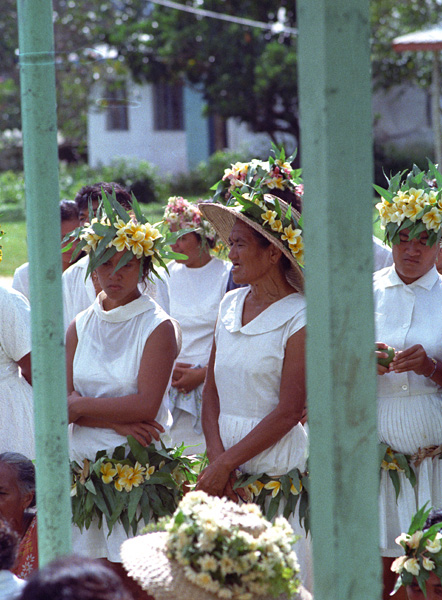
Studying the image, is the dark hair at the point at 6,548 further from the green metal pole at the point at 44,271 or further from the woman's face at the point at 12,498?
the woman's face at the point at 12,498

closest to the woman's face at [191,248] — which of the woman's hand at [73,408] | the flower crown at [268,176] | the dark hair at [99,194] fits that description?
the dark hair at [99,194]

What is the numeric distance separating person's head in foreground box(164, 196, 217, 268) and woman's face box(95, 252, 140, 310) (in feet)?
6.25

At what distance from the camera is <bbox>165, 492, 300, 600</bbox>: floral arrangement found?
91.3 inches

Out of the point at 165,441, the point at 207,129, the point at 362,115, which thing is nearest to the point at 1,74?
the point at 207,129

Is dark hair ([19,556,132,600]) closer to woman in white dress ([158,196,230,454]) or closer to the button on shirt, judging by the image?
the button on shirt

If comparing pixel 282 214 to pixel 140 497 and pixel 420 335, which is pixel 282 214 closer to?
pixel 420 335

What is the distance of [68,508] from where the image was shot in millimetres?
2424

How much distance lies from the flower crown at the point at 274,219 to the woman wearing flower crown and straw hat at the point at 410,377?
533 millimetres

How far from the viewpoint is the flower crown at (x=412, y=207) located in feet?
13.0

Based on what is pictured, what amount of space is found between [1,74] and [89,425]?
28429 millimetres

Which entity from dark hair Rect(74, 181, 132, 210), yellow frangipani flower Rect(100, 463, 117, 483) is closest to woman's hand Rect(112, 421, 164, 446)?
yellow frangipani flower Rect(100, 463, 117, 483)

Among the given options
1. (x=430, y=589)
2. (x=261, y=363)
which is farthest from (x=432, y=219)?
(x=430, y=589)

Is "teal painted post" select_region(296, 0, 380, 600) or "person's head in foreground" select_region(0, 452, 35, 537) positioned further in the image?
"person's head in foreground" select_region(0, 452, 35, 537)

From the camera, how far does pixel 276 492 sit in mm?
3688
